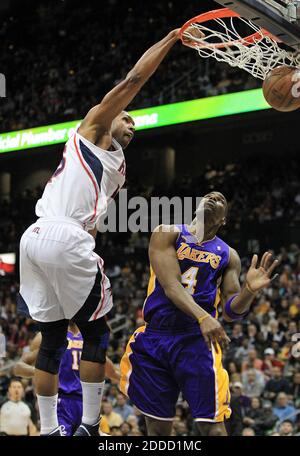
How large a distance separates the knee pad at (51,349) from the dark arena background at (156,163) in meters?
4.10

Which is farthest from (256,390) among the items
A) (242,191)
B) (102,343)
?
(242,191)

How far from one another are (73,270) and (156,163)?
17789 millimetres

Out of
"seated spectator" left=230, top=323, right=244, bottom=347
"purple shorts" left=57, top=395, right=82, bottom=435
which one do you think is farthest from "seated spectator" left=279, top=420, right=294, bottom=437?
"purple shorts" left=57, top=395, right=82, bottom=435

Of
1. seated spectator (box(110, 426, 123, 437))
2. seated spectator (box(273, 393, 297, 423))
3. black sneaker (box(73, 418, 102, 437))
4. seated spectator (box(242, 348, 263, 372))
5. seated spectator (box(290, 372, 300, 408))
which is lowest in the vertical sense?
seated spectator (box(110, 426, 123, 437))

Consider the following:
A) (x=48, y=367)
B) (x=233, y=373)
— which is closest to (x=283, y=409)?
(x=233, y=373)

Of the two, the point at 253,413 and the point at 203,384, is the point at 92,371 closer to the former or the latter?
the point at 203,384

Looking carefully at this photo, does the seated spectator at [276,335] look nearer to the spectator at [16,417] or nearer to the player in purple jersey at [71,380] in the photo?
the spectator at [16,417]

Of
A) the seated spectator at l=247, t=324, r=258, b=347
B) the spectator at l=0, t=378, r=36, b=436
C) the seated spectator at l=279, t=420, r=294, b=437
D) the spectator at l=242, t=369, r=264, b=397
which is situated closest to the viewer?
the seated spectator at l=279, t=420, r=294, b=437

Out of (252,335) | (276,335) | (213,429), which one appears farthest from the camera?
(252,335)

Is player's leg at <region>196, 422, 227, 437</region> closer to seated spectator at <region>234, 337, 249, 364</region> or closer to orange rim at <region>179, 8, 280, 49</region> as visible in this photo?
orange rim at <region>179, 8, 280, 49</region>

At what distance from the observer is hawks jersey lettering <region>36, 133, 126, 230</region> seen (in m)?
4.29

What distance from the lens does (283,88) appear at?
519 cm

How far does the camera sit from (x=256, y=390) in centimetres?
1048
